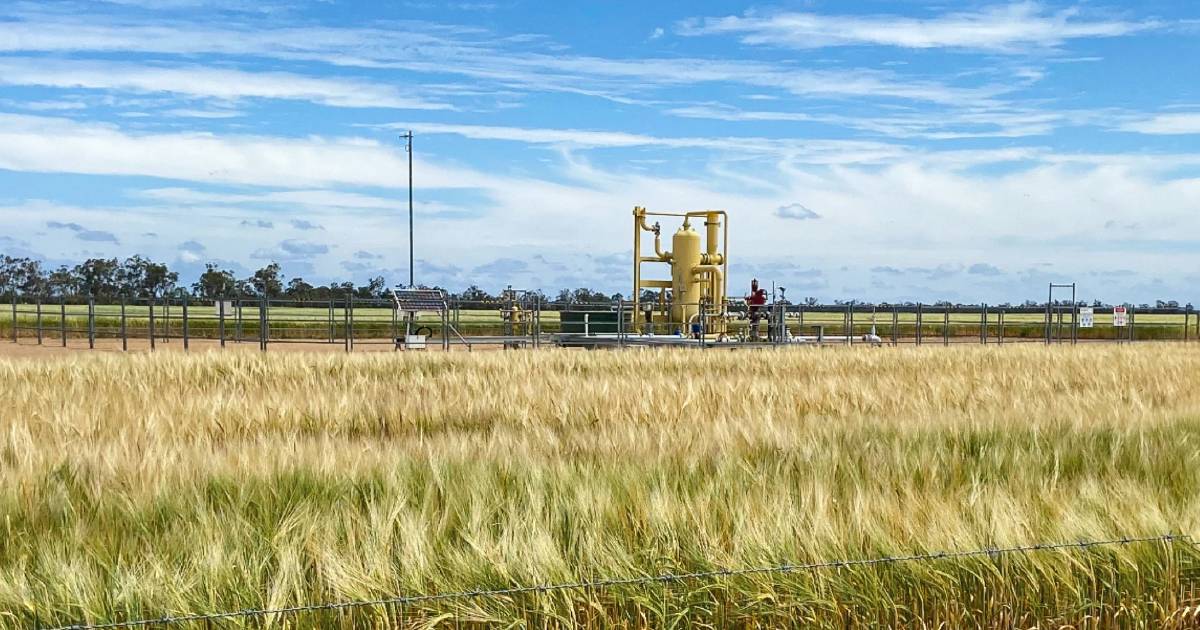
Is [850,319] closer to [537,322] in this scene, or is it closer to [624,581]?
[537,322]

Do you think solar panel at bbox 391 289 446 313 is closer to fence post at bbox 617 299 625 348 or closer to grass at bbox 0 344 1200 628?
fence post at bbox 617 299 625 348

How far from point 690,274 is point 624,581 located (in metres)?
20.6

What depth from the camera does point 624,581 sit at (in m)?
3.45

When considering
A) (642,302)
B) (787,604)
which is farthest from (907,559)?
(642,302)

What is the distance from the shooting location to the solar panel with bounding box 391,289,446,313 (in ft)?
76.0

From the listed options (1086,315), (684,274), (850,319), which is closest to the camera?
(684,274)

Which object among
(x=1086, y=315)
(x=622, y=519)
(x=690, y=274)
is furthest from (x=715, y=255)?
(x=622, y=519)

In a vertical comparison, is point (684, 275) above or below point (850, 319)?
above

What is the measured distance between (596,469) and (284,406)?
4096 mm

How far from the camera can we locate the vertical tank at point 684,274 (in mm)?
23750

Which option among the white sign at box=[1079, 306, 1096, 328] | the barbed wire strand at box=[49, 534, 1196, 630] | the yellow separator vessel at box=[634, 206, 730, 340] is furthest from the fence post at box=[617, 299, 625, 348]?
the barbed wire strand at box=[49, 534, 1196, 630]

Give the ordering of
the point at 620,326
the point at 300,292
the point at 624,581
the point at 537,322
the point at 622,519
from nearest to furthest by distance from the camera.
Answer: the point at 624,581 → the point at 622,519 → the point at 620,326 → the point at 537,322 → the point at 300,292

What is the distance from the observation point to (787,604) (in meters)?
3.63

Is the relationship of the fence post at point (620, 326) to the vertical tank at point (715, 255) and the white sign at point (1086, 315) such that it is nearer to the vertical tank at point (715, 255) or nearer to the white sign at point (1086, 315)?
the vertical tank at point (715, 255)
